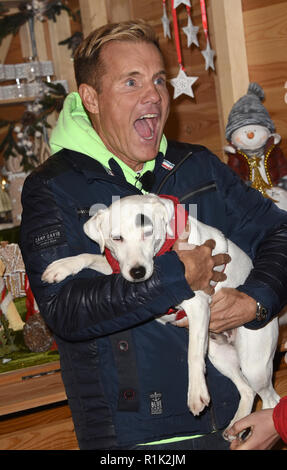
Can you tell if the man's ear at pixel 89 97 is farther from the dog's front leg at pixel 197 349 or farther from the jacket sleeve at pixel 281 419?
the jacket sleeve at pixel 281 419

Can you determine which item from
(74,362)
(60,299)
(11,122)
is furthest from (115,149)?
(11,122)

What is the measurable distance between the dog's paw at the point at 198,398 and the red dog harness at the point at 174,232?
20 centimetres

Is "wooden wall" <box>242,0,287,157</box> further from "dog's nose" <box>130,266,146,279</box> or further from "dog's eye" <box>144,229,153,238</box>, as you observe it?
"dog's nose" <box>130,266,146,279</box>

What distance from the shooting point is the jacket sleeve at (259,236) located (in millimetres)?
1798

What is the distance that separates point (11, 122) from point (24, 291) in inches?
68.3

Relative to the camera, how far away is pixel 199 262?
1687 mm

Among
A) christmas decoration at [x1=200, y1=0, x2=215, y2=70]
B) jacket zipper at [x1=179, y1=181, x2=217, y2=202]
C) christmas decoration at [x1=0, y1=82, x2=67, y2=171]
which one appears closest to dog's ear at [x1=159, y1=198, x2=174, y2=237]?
jacket zipper at [x1=179, y1=181, x2=217, y2=202]

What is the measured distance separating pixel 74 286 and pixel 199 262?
333mm

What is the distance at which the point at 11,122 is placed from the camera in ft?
15.5

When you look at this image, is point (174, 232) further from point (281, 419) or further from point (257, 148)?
point (257, 148)

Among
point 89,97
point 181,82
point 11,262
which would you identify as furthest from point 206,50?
point 89,97

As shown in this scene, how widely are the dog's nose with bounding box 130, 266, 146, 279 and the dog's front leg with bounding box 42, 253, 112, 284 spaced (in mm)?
178

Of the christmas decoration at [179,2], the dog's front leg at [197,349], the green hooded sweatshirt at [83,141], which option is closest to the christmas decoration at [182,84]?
the christmas decoration at [179,2]
